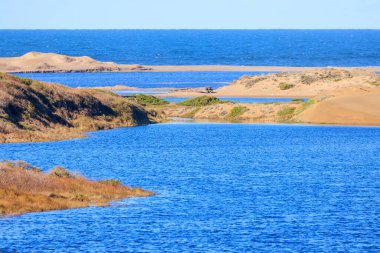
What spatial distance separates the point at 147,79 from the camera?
169 metres

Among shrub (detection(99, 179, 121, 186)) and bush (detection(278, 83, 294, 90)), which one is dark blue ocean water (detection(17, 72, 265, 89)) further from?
shrub (detection(99, 179, 121, 186))

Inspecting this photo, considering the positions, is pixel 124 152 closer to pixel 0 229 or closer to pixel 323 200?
pixel 323 200

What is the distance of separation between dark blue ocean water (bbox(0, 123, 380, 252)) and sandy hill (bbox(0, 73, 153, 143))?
16.2 ft

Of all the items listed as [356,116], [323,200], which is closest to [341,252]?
[323,200]

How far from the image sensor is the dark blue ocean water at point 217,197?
31.8 meters

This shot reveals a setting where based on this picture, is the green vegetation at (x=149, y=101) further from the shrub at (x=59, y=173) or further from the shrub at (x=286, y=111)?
the shrub at (x=59, y=173)

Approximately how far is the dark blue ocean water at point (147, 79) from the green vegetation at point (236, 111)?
41.0m

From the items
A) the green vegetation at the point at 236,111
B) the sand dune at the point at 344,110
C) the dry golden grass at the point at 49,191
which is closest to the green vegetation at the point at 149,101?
the green vegetation at the point at 236,111

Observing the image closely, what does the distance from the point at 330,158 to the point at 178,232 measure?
3055 cm

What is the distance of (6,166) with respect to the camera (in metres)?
44.3

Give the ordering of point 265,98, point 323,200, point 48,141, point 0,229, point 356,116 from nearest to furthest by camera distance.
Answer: point 0,229 < point 323,200 < point 48,141 < point 356,116 < point 265,98

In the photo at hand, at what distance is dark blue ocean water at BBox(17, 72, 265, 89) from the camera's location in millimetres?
152125

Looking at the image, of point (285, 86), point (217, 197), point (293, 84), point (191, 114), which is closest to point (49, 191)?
point (217, 197)

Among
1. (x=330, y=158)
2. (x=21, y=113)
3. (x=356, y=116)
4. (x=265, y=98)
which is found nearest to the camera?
(x=330, y=158)
